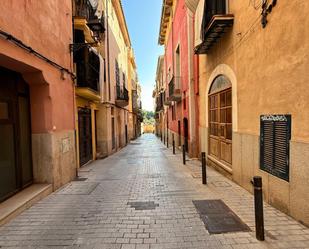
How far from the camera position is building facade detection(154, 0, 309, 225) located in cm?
416

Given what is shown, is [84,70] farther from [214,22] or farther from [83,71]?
[214,22]

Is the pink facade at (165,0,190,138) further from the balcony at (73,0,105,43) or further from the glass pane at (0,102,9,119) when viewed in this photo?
the glass pane at (0,102,9,119)

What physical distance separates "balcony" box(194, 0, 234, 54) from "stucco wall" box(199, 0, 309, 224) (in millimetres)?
227

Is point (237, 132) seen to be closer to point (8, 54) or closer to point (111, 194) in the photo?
point (111, 194)

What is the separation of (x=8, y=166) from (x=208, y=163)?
7184 mm

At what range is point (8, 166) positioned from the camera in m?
5.77

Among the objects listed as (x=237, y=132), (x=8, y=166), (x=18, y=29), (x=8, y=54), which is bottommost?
(x=8, y=166)

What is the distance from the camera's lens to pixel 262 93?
5.40 metres

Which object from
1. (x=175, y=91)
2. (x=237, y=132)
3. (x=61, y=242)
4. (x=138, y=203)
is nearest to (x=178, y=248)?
(x=61, y=242)

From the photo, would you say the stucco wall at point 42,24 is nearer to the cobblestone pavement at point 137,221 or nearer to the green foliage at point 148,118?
the cobblestone pavement at point 137,221

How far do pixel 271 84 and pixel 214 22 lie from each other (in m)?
2.95

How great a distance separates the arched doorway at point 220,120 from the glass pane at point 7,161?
585cm

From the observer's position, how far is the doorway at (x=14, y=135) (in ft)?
18.4

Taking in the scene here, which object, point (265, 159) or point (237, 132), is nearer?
point (265, 159)
